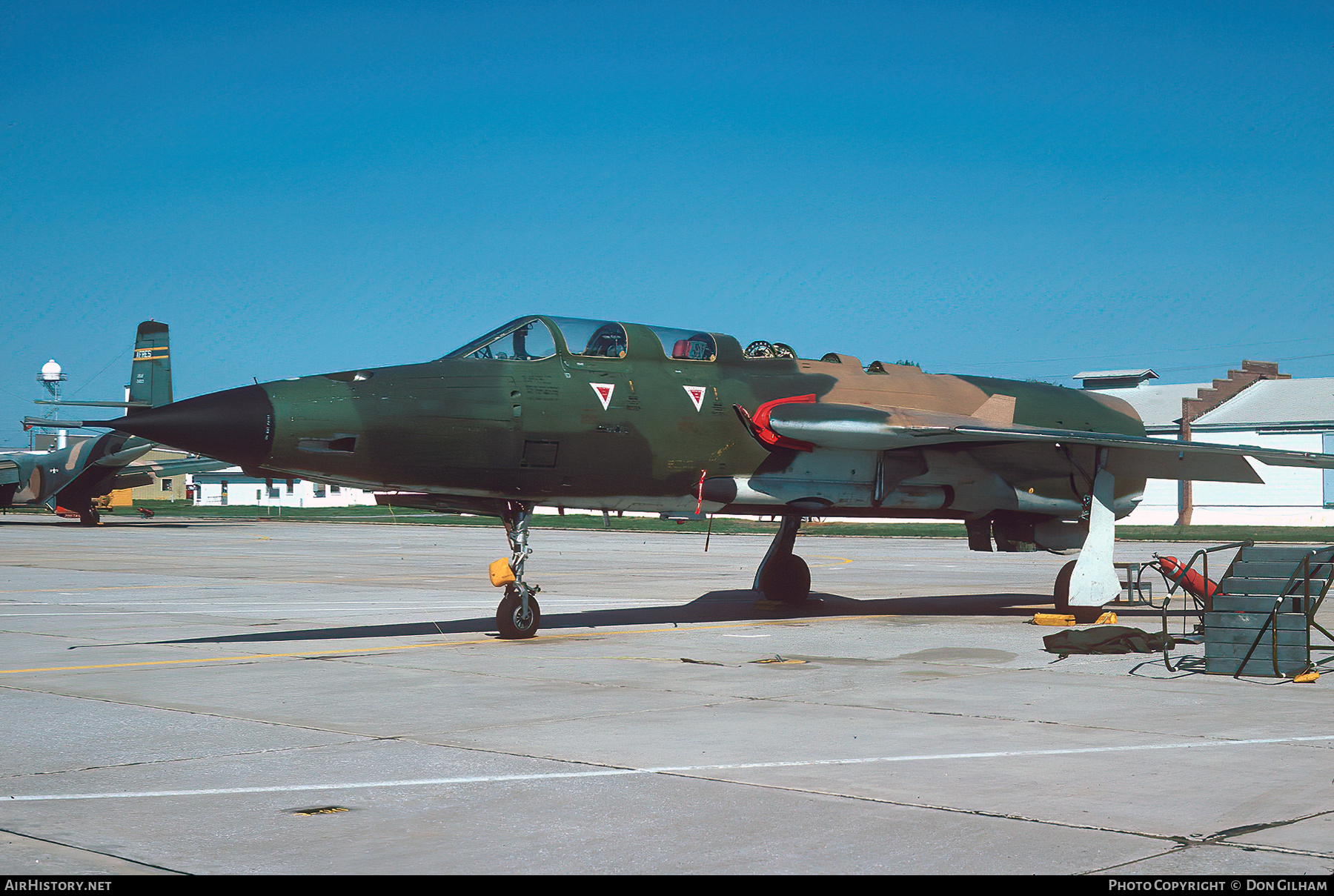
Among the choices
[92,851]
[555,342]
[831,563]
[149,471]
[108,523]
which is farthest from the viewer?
[108,523]

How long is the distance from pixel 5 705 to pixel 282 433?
139 inches

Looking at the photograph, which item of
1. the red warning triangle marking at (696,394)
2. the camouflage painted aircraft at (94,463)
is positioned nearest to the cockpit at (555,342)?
the red warning triangle marking at (696,394)

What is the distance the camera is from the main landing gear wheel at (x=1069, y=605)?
53.8ft

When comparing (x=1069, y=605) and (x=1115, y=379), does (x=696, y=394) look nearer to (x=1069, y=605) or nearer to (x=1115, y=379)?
(x=1069, y=605)

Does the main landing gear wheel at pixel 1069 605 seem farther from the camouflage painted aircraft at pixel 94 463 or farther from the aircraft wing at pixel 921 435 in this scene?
the camouflage painted aircraft at pixel 94 463

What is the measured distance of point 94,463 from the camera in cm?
5316

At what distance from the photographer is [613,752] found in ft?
24.5

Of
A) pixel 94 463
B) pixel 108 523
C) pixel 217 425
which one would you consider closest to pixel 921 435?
pixel 217 425

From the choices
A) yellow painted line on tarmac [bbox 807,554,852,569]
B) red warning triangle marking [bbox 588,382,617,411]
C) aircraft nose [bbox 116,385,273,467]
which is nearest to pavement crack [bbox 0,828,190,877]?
aircraft nose [bbox 116,385,273,467]

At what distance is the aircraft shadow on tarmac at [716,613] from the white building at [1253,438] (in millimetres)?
40589

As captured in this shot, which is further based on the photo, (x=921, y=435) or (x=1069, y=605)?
(x=1069, y=605)

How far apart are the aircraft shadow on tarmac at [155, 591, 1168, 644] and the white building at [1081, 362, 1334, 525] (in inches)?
1598

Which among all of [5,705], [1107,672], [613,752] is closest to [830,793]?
[613,752]

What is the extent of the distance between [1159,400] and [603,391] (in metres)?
68.3
